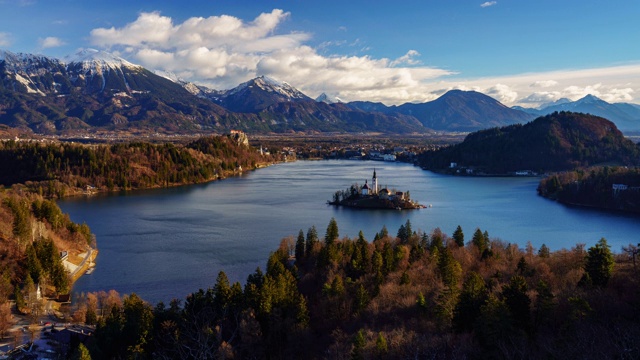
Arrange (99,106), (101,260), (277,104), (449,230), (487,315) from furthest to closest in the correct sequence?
(277,104), (99,106), (449,230), (101,260), (487,315)

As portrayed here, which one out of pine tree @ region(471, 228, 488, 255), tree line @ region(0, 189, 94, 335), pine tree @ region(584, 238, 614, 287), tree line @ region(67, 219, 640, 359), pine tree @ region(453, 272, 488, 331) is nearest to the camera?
tree line @ region(67, 219, 640, 359)

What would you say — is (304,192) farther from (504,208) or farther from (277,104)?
(277,104)

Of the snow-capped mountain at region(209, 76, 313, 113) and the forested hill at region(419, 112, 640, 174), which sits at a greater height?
the snow-capped mountain at region(209, 76, 313, 113)


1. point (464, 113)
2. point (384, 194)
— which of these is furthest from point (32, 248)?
point (464, 113)

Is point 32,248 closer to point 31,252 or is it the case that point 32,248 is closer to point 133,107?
point 31,252

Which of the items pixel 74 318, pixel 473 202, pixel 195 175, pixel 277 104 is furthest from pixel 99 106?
pixel 74 318

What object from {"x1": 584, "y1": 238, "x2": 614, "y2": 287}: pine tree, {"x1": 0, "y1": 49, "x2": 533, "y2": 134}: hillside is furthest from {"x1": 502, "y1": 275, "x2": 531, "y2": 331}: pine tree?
{"x1": 0, "y1": 49, "x2": 533, "y2": 134}: hillside

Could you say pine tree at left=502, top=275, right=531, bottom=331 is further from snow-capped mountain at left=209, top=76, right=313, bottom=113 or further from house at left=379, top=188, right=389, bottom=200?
snow-capped mountain at left=209, top=76, right=313, bottom=113
